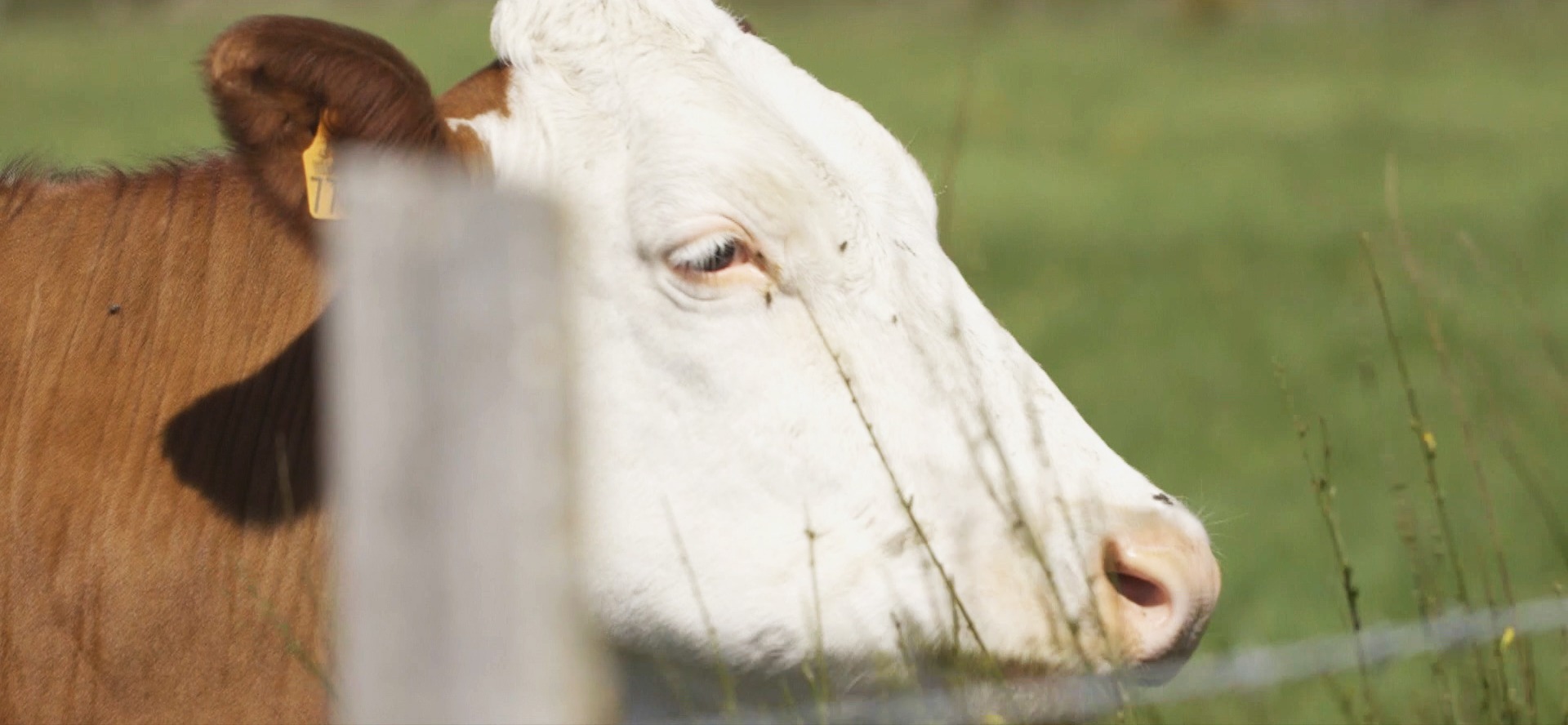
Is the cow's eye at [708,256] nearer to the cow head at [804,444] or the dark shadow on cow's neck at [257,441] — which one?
the cow head at [804,444]

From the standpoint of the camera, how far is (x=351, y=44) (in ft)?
8.27

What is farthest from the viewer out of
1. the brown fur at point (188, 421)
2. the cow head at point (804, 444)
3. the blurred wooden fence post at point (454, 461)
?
the cow head at point (804, 444)

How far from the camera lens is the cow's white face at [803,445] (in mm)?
2701

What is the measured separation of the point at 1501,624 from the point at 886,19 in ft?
101

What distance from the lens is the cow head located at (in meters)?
2.68

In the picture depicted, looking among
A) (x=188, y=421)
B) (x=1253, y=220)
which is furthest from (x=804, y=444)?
(x=1253, y=220)

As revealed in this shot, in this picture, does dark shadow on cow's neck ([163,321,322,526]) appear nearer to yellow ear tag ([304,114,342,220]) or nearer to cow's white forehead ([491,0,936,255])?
yellow ear tag ([304,114,342,220])

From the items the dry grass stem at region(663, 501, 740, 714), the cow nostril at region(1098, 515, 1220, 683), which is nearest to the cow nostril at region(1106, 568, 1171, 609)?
the cow nostril at region(1098, 515, 1220, 683)

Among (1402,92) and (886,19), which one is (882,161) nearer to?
(1402,92)

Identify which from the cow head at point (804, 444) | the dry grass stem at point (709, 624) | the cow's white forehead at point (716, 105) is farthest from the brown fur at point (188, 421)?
the dry grass stem at point (709, 624)

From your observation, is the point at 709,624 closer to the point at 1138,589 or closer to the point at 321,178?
the point at 1138,589

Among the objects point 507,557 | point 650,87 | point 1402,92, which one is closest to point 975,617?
point 650,87

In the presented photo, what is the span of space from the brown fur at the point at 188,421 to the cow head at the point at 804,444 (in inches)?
5.3

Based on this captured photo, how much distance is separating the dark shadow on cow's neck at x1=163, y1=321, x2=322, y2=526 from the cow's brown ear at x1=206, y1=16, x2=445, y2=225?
0.96 ft
